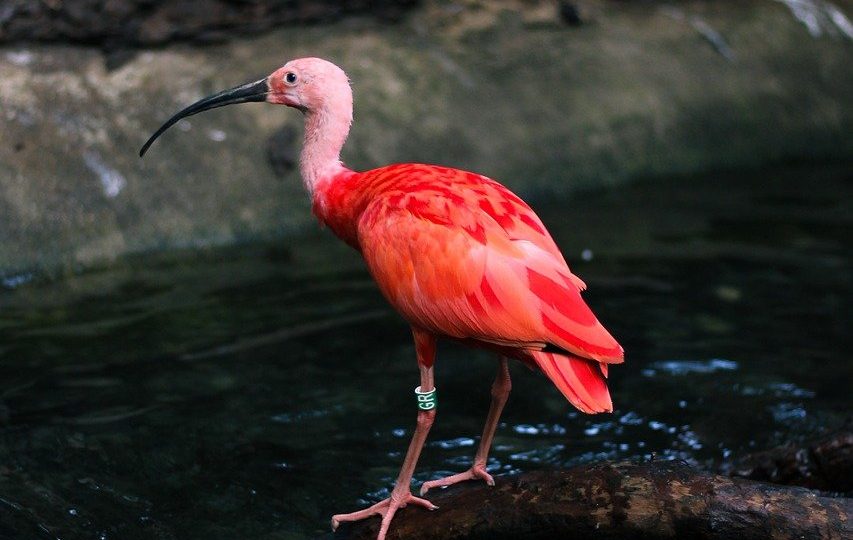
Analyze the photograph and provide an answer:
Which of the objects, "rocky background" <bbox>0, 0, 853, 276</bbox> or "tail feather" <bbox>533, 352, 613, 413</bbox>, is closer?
"tail feather" <bbox>533, 352, 613, 413</bbox>

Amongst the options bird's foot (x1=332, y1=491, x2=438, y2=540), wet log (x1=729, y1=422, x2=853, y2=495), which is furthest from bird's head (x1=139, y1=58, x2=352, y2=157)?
wet log (x1=729, y1=422, x2=853, y2=495)

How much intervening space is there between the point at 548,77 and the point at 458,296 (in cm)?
545

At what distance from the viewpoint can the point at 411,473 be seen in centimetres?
386

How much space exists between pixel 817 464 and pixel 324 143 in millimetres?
2159

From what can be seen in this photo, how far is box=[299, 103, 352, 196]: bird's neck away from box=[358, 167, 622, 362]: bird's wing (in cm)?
49

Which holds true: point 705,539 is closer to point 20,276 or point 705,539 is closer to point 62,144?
point 20,276

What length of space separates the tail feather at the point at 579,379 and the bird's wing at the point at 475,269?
0.05 meters

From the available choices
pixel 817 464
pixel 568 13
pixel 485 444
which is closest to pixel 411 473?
pixel 485 444

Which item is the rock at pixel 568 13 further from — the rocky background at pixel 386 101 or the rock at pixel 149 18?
the rock at pixel 149 18

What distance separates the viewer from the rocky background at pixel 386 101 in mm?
7137

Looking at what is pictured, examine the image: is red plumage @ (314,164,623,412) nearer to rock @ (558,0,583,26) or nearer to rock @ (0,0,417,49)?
rock @ (0,0,417,49)

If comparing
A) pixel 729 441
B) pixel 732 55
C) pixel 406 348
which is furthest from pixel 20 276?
pixel 732 55

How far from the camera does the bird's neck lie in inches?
176

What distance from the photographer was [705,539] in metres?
3.41
